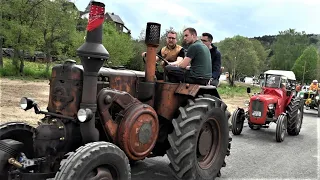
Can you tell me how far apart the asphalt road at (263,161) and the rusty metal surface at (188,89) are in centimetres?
137

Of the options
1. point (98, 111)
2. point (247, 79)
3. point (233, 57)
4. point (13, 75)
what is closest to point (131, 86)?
point (98, 111)

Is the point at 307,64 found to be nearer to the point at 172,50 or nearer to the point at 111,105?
the point at 172,50

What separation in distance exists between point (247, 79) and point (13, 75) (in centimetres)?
5384

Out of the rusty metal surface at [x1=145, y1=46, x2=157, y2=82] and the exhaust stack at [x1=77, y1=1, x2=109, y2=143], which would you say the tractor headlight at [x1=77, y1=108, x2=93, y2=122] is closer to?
the exhaust stack at [x1=77, y1=1, x2=109, y2=143]

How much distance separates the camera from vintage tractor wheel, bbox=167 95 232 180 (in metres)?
4.54

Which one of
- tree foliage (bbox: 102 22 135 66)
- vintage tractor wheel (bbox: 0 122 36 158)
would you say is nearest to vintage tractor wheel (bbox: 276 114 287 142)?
vintage tractor wheel (bbox: 0 122 36 158)

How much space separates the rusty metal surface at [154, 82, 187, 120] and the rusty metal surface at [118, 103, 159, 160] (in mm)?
419

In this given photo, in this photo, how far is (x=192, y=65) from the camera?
208 inches

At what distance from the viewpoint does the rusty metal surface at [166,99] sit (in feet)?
16.3

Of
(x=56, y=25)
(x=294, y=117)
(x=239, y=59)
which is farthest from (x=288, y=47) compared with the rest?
(x=294, y=117)

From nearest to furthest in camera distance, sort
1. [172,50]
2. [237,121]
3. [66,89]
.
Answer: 1. [66,89]
2. [172,50]
3. [237,121]

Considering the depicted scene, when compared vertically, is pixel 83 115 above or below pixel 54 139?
above

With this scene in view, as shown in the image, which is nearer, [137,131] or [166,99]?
[137,131]

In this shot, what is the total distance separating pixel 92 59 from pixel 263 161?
4531 mm
